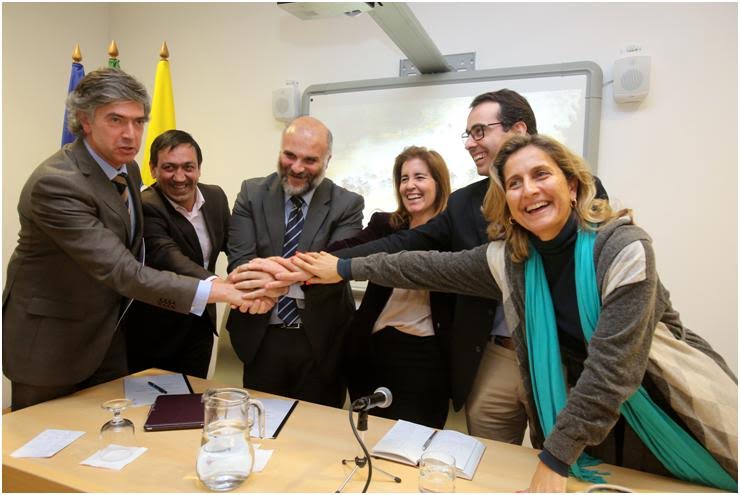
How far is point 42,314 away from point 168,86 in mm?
2346

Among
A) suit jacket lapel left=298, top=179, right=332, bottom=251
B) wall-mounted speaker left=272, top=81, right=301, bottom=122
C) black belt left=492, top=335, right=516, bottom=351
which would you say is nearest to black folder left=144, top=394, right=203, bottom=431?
suit jacket lapel left=298, top=179, right=332, bottom=251

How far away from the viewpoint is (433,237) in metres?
2.01

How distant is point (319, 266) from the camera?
1939mm

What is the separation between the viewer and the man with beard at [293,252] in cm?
215

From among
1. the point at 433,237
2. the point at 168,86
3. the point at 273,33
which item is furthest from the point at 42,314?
the point at 273,33

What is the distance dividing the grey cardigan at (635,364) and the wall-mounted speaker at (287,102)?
2.72 metres

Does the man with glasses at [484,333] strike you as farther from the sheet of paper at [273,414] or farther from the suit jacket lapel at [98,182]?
the suit jacket lapel at [98,182]

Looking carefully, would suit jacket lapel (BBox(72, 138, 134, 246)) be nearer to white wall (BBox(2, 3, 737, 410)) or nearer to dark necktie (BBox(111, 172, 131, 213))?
dark necktie (BBox(111, 172, 131, 213))

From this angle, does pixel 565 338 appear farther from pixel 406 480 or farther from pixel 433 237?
pixel 433 237

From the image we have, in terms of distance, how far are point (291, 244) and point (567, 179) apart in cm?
124

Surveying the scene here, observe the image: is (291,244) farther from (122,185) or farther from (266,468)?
(266,468)

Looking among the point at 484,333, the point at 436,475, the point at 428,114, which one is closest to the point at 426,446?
the point at 436,475

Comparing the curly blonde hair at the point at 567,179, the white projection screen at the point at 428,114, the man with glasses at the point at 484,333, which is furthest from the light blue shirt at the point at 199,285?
the white projection screen at the point at 428,114

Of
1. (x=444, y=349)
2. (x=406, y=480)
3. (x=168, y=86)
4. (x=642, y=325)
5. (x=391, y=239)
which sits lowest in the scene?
(x=406, y=480)
